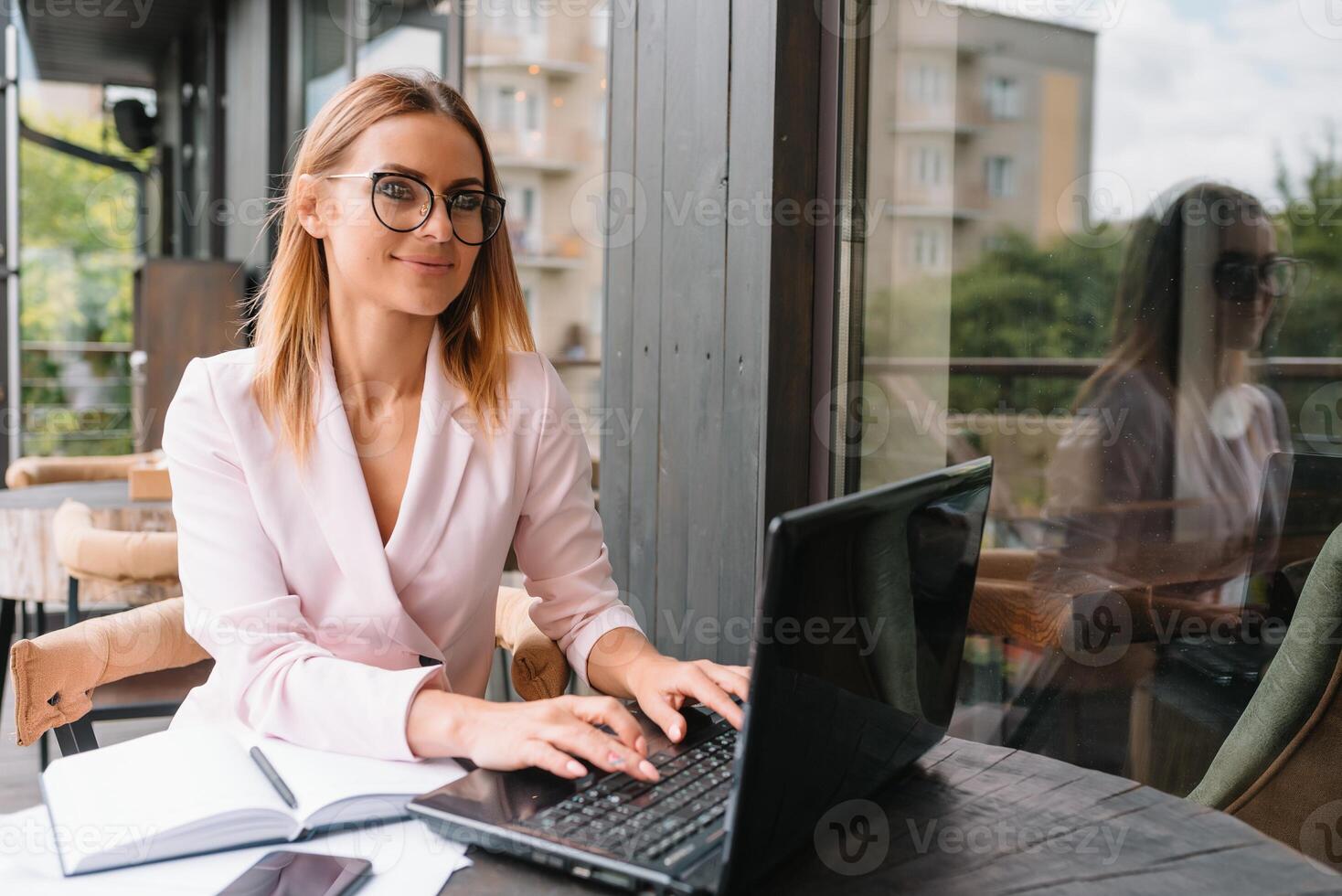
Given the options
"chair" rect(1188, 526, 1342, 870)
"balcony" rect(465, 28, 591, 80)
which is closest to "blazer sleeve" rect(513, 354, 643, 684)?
"chair" rect(1188, 526, 1342, 870)

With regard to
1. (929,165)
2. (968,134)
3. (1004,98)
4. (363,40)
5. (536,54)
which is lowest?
(929,165)

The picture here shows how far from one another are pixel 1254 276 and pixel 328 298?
208 cm

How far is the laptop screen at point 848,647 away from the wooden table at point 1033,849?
0.04m

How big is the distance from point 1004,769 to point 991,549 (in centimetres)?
130

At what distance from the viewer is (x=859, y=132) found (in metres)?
1.94

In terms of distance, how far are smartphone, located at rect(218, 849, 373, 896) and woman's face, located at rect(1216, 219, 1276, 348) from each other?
1.96 meters

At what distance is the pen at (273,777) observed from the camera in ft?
2.95

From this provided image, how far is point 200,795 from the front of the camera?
34.1 inches

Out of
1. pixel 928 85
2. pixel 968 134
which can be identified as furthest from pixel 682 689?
pixel 968 134

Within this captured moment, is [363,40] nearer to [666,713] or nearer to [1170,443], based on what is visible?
[1170,443]

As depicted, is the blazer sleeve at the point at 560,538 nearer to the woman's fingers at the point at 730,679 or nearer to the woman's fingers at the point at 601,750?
the woman's fingers at the point at 730,679

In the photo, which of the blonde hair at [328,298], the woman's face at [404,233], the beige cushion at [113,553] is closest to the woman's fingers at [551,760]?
the blonde hair at [328,298]

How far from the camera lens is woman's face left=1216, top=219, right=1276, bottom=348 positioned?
2.25 metres

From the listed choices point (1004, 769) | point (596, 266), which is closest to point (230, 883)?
point (1004, 769)
